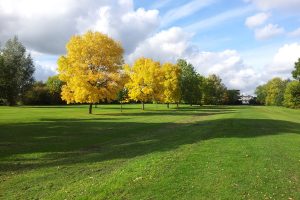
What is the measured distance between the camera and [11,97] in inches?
3455

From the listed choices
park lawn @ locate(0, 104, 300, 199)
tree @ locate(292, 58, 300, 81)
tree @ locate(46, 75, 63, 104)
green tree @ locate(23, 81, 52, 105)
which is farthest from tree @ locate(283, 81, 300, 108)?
park lawn @ locate(0, 104, 300, 199)

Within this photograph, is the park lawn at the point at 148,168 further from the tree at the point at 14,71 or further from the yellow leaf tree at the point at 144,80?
the tree at the point at 14,71

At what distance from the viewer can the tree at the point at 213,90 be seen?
465ft

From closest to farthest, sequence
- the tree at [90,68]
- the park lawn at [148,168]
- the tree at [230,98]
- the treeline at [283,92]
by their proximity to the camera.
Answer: the park lawn at [148,168] → the tree at [90,68] → the treeline at [283,92] → the tree at [230,98]

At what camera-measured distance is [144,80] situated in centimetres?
7619

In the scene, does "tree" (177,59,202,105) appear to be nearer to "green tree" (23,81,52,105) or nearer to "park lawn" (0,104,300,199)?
"green tree" (23,81,52,105)

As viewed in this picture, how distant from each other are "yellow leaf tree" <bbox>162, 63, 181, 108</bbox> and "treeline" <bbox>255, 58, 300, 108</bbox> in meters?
31.6

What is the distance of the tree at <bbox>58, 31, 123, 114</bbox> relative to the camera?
5208 cm

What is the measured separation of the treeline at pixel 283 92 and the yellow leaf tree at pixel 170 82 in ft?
104

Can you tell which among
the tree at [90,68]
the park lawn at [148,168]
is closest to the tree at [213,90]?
the tree at [90,68]

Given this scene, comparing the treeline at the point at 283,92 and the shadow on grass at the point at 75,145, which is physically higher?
the treeline at the point at 283,92

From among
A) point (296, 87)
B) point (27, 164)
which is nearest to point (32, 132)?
point (27, 164)

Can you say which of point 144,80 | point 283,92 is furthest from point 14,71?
point 283,92

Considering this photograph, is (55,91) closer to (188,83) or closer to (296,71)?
(188,83)
